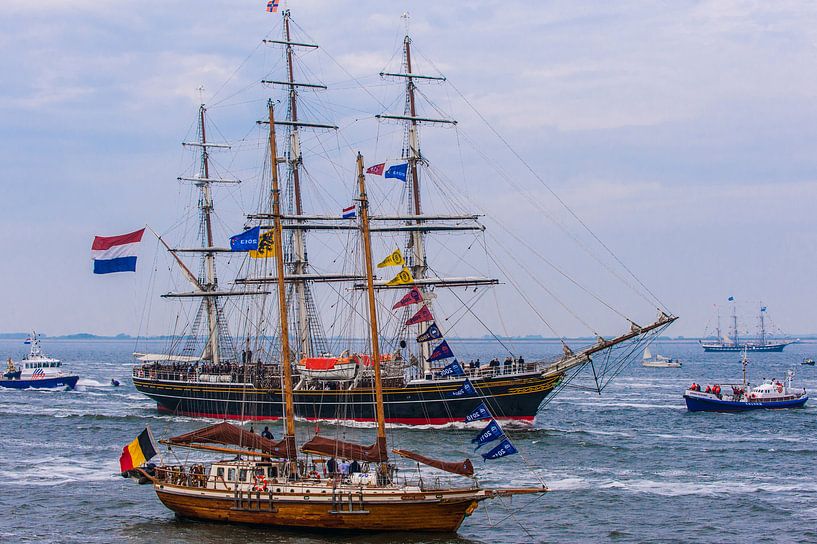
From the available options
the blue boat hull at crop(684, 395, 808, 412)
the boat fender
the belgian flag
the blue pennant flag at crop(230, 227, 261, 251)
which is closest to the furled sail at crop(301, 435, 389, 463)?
the boat fender

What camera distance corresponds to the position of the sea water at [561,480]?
4019 centimetres

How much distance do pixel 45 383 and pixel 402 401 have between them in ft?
213

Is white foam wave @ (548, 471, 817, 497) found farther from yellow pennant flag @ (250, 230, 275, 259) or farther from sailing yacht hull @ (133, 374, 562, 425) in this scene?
yellow pennant flag @ (250, 230, 275, 259)

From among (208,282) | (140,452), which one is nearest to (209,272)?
(208,282)

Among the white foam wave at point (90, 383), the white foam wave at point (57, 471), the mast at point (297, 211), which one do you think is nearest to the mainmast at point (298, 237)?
the mast at point (297, 211)

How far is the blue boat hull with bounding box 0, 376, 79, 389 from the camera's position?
119244mm

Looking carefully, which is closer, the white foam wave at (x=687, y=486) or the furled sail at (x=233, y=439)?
the furled sail at (x=233, y=439)

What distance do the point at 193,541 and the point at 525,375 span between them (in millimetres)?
34586

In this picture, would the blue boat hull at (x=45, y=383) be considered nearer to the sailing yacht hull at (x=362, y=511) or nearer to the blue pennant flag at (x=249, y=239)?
the blue pennant flag at (x=249, y=239)

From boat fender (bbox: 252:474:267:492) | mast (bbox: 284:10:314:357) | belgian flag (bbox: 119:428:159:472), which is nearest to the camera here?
boat fender (bbox: 252:474:267:492)

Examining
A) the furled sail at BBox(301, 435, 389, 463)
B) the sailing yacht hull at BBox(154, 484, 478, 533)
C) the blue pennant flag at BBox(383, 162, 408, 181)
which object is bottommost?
the sailing yacht hull at BBox(154, 484, 478, 533)

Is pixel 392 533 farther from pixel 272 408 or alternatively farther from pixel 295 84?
pixel 295 84

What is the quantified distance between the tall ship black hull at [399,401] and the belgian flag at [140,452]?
20590 mm

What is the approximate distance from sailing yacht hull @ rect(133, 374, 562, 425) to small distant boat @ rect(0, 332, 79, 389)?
43.1m
